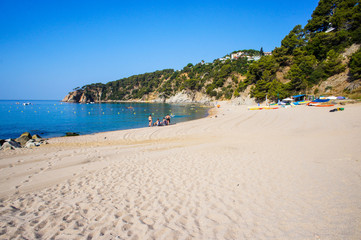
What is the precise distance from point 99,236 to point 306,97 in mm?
46822

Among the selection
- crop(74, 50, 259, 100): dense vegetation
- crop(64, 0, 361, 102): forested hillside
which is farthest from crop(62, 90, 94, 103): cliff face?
crop(64, 0, 361, 102): forested hillside

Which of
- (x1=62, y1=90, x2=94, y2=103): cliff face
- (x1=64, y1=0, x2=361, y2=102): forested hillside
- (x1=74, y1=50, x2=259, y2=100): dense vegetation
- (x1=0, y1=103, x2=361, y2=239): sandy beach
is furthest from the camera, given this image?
(x1=62, y1=90, x2=94, y2=103): cliff face

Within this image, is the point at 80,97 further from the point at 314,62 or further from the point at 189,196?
the point at 189,196

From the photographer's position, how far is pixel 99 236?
3.33m

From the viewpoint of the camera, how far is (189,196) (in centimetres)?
482

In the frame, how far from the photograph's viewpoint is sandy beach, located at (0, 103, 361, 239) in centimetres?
346

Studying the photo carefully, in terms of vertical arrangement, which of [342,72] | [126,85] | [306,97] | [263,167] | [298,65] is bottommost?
[263,167]

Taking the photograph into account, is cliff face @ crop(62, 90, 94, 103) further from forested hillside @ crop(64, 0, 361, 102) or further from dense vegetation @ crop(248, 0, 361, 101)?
dense vegetation @ crop(248, 0, 361, 101)

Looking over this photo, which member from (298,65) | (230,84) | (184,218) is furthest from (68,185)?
(230,84)

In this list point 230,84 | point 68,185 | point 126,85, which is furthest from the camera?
point 126,85

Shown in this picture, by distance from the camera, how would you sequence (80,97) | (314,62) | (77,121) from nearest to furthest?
(77,121) → (314,62) → (80,97)

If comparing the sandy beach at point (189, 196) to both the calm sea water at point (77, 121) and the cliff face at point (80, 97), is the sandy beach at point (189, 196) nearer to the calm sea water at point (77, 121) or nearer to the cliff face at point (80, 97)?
the calm sea water at point (77, 121)

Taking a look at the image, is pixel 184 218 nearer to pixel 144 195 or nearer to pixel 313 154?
pixel 144 195

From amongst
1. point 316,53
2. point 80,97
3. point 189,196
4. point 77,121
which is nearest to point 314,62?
point 316,53
